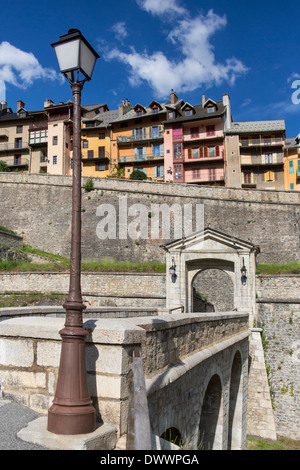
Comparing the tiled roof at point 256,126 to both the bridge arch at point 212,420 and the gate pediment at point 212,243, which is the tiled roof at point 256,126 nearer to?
the gate pediment at point 212,243

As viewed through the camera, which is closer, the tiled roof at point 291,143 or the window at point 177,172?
the window at point 177,172

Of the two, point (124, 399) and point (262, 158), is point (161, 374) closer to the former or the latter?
point (124, 399)

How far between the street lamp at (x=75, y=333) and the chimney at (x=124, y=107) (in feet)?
154

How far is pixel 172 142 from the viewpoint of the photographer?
147 feet

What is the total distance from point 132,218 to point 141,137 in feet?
53.2

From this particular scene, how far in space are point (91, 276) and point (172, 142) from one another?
80.9ft

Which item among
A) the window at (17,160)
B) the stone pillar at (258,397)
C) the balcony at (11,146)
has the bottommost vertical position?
the stone pillar at (258,397)

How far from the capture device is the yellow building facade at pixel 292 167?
46.2 meters

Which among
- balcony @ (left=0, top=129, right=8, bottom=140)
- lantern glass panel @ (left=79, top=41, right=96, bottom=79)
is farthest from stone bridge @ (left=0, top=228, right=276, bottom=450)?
balcony @ (left=0, top=129, right=8, bottom=140)

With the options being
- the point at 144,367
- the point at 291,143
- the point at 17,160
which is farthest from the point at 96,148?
the point at 144,367

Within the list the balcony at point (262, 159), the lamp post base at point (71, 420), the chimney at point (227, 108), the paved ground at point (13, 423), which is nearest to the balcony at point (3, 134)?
the chimney at point (227, 108)

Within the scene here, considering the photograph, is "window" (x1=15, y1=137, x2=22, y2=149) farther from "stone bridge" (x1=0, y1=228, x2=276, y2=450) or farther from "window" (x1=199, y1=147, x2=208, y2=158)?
"stone bridge" (x1=0, y1=228, x2=276, y2=450)

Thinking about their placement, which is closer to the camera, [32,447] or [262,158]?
[32,447]
